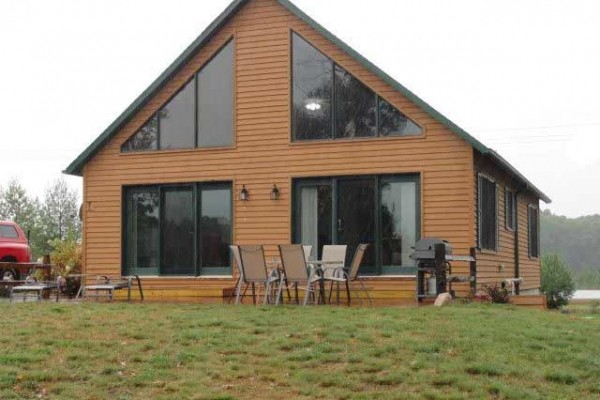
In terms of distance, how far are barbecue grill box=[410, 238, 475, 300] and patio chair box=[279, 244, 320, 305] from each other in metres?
1.53

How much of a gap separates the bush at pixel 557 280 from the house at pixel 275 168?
1303cm

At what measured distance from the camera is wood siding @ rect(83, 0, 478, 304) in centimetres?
1356

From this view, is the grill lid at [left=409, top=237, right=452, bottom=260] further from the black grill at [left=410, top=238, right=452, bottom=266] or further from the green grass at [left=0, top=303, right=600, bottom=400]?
the green grass at [left=0, top=303, right=600, bottom=400]

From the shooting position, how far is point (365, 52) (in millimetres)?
13992

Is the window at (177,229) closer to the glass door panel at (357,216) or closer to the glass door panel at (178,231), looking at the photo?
the glass door panel at (178,231)

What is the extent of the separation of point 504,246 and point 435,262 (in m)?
5.01

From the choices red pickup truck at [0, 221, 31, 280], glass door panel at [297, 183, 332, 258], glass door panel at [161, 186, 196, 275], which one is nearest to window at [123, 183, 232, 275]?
glass door panel at [161, 186, 196, 275]

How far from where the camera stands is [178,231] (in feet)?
49.9

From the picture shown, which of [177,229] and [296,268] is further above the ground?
[177,229]

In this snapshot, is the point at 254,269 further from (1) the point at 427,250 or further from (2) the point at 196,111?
(2) the point at 196,111

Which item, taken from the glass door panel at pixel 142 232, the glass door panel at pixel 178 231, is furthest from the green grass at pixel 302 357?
the glass door panel at pixel 142 232

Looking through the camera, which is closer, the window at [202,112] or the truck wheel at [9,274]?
the window at [202,112]

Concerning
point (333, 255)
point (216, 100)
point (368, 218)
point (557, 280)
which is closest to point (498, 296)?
point (368, 218)

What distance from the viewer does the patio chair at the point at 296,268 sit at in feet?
39.1
